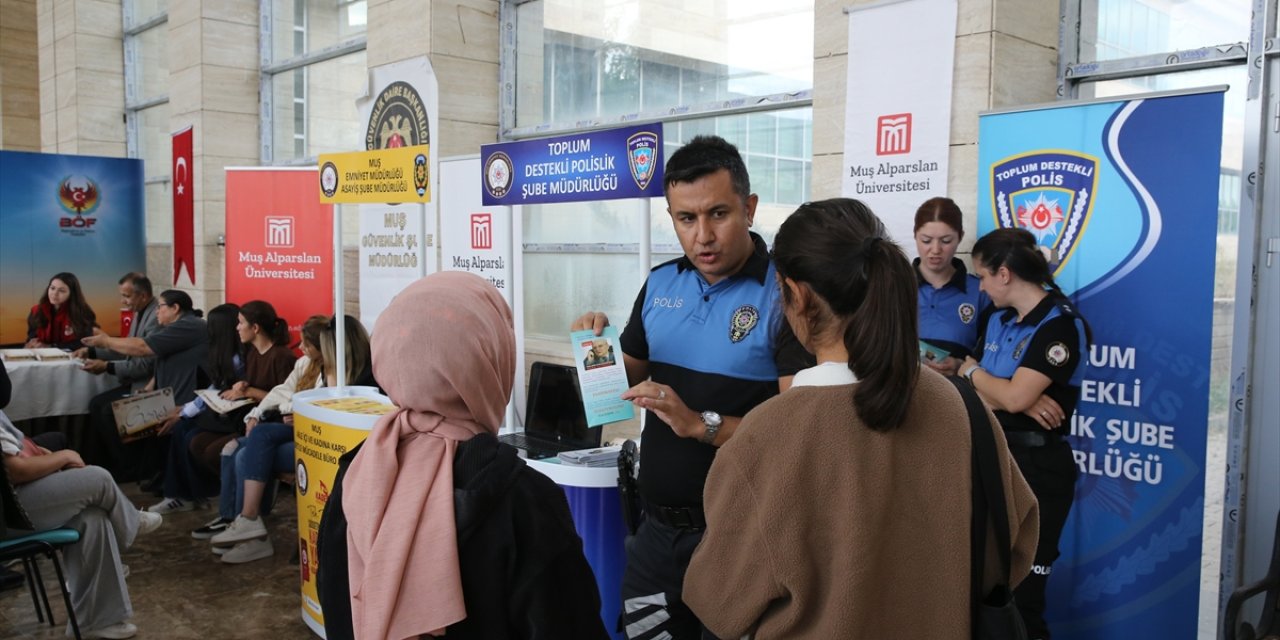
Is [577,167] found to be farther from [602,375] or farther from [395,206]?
[395,206]

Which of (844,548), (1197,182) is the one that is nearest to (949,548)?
(844,548)

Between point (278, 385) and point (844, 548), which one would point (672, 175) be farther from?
point (278, 385)

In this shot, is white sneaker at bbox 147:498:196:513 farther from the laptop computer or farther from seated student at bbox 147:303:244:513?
the laptop computer

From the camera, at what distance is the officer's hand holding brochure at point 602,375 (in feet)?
7.34

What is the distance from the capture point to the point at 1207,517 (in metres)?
3.19

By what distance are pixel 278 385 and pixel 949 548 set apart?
463 centimetres

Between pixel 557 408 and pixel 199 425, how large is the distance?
327cm

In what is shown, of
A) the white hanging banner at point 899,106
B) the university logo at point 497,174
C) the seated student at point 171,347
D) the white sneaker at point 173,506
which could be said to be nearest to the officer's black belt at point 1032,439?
the white hanging banner at point 899,106

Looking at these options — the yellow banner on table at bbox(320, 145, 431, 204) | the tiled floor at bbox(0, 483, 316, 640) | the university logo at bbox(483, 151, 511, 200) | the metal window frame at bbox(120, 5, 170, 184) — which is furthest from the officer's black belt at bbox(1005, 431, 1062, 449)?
the metal window frame at bbox(120, 5, 170, 184)

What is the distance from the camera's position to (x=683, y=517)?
1983mm

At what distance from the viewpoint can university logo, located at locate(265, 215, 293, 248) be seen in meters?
6.61

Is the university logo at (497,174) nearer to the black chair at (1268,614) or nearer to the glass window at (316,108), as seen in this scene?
the black chair at (1268,614)

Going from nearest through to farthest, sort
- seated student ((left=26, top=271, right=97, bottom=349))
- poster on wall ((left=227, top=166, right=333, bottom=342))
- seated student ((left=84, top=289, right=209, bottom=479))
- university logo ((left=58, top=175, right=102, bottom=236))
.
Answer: seated student ((left=84, top=289, right=209, bottom=479)) < poster on wall ((left=227, top=166, right=333, bottom=342)) < seated student ((left=26, top=271, right=97, bottom=349)) < university logo ((left=58, top=175, right=102, bottom=236))

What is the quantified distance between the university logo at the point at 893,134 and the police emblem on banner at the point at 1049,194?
44 centimetres
